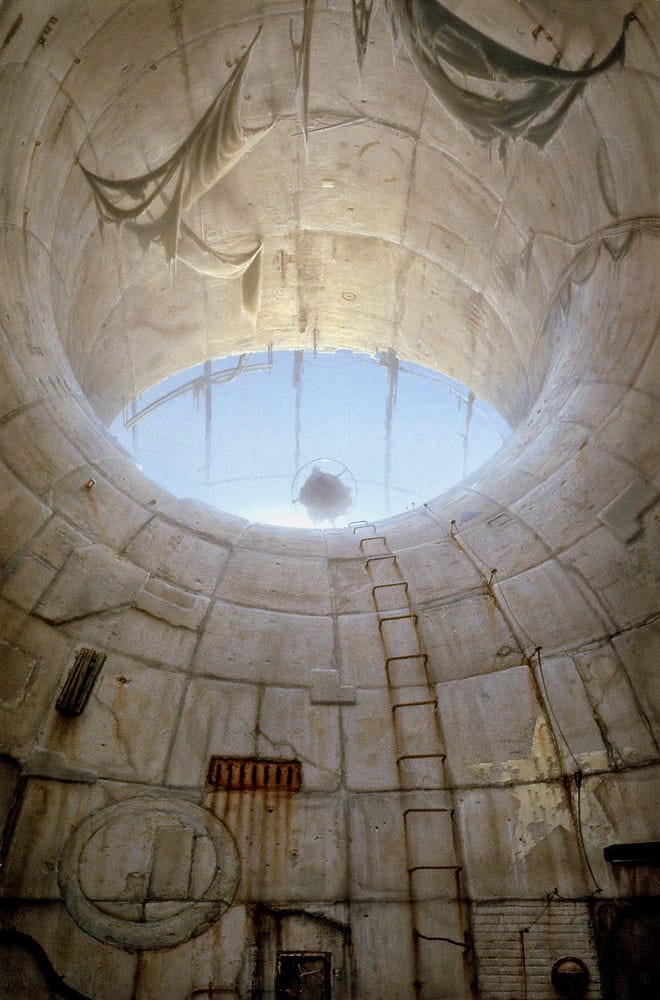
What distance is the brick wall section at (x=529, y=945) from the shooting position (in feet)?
13.0

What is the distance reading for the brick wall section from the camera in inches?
156

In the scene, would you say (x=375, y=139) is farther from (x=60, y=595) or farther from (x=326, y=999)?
(x=326, y=999)

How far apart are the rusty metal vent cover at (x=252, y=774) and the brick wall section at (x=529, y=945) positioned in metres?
1.40

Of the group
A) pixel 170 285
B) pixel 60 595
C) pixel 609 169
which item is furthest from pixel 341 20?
pixel 60 595

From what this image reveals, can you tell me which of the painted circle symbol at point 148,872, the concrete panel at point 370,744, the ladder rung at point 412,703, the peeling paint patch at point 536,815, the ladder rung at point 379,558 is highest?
the ladder rung at point 379,558

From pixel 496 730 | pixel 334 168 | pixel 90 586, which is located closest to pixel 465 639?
pixel 496 730

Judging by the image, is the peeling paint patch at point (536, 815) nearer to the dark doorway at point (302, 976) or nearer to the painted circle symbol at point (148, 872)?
the dark doorway at point (302, 976)

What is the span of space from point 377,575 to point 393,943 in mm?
2859

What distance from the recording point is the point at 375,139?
284 inches

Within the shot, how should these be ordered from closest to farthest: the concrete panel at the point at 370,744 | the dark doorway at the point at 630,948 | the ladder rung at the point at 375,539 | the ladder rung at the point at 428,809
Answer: the dark doorway at the point at 630,948, the ladder rung at the point at 428,809, the concrete panel at the point at 370,744, the ladder rung at the point at 375,539

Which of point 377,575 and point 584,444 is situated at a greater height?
point 584,444

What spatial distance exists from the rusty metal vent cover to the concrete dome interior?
0.02 meters

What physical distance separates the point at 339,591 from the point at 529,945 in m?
2.92

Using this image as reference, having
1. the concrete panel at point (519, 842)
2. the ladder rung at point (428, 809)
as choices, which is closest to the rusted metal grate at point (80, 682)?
the ladder rung at point (428, 809)
